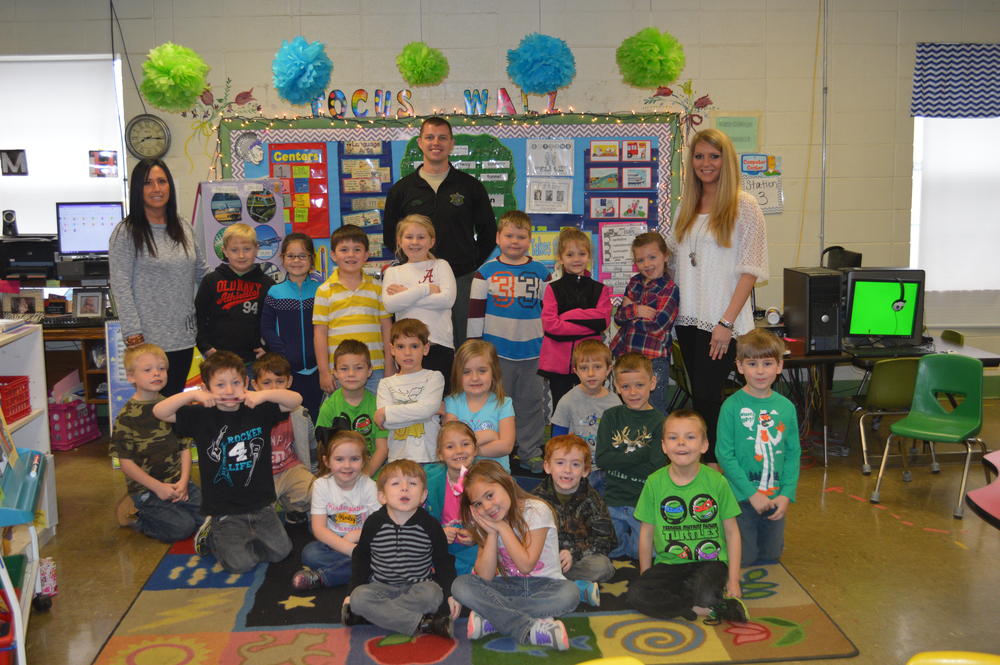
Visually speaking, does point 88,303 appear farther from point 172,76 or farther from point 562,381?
point 562,381

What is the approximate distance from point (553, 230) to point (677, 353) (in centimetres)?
115

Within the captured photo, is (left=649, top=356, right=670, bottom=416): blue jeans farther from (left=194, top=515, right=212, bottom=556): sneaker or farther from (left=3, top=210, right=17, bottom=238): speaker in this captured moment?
(left=3, top=210, right=17, bottom=238): speaker

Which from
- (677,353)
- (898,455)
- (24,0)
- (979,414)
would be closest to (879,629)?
(979,414)

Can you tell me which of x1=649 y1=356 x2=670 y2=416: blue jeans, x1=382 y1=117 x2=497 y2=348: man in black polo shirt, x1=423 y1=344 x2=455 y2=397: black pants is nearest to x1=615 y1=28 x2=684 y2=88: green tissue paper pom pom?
x1=382 y1=117 x2=497 y2=348: man in black polo shirt

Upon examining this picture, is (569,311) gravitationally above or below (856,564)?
above

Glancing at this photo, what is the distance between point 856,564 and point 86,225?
490cm

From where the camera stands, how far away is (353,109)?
221 inches

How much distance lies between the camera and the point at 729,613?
9.59ft

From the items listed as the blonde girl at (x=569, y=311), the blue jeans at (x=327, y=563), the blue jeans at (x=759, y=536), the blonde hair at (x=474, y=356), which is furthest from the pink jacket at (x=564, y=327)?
the blue jeans at (x=327, y=563)

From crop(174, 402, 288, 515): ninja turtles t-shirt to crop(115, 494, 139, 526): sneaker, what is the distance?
2.01 feet

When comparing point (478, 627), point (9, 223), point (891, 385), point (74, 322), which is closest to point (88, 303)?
point (74, 322)

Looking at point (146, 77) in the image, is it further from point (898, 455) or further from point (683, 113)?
point (898, 455)

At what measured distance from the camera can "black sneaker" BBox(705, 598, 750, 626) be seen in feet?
9.59

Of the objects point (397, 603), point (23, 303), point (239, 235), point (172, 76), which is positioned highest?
point (172, 76)
